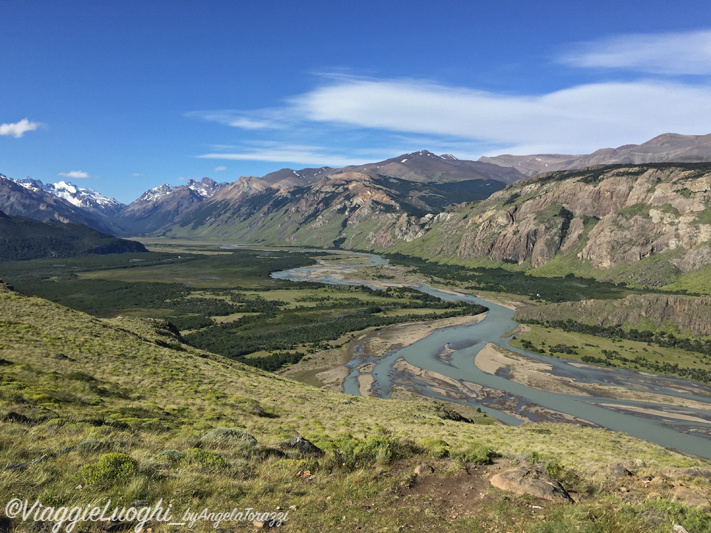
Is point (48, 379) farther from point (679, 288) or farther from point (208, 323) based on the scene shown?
point (679, 288)

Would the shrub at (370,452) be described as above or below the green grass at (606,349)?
above

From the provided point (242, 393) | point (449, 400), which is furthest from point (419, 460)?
point (449, 400)

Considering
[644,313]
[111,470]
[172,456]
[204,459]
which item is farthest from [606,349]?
[111,470]

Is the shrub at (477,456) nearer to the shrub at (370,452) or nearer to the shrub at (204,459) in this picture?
the shrub at (370,452)

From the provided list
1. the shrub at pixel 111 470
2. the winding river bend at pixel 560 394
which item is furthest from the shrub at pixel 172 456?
the winding river bend at pixel 560 394

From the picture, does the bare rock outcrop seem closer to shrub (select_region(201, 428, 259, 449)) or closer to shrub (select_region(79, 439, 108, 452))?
shrub (select_region(201, 428, 259, 449))

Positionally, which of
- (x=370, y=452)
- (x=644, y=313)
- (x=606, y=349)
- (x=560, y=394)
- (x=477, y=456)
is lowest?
(x=560, y=394)

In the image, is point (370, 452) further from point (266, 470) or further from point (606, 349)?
point (606, 349)
